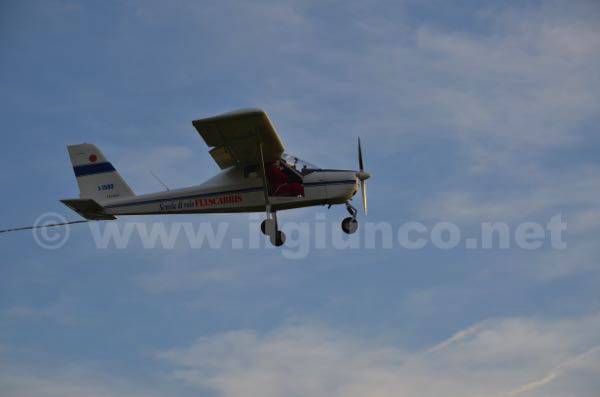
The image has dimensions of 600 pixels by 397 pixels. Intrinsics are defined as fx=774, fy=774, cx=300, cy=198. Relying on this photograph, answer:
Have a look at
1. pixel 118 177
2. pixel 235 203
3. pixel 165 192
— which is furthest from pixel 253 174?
pixel 118 177

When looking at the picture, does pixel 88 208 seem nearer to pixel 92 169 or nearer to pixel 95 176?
pixel 95 176

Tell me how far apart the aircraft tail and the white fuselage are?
24.6 inches

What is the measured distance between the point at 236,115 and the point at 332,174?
377 cm

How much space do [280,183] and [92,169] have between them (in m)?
5.94

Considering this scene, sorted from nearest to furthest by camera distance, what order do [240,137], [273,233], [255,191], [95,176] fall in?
[240,137] < [273,233] < [255,191] < [95,176]

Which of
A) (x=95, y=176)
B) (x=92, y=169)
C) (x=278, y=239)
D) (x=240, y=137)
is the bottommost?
(x=278, y=239)

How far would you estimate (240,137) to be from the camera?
20328mm

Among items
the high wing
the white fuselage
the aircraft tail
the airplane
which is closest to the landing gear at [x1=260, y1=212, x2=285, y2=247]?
the airplane

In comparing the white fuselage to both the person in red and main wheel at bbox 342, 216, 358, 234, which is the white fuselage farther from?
main wheel at bbox 342, 216, 358, 234

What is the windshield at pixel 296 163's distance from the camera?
71.1 feet

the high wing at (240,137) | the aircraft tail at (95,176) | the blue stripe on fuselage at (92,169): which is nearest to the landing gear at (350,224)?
the high wing at (240,137)

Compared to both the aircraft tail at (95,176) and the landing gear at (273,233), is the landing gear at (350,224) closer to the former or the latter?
the landing gear at (273,233)

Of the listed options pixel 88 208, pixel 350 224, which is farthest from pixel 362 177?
pixel 88 208

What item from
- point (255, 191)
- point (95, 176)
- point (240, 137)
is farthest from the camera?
point (95, 176)
